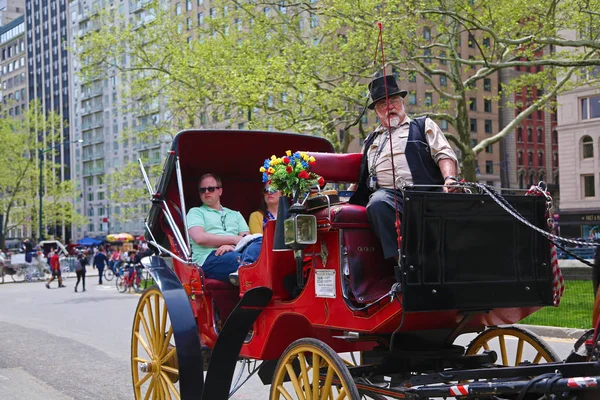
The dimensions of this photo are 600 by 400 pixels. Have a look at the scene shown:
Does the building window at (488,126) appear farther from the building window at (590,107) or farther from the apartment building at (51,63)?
the apartment building at (51,63)

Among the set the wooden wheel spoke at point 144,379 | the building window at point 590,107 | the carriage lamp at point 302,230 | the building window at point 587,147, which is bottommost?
the wooden wheel spoke at point 144,379

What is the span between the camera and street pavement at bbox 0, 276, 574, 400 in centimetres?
830

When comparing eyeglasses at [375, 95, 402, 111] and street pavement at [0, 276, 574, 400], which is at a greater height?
eyeglasses at [375, 95, 402, 111]

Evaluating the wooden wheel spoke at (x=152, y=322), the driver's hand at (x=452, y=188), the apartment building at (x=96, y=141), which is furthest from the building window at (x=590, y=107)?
the driver's hand at (x=452, y=188)

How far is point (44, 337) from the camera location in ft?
44.1

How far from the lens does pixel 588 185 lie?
5938 centimetres

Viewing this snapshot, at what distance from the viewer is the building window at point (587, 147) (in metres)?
58.3

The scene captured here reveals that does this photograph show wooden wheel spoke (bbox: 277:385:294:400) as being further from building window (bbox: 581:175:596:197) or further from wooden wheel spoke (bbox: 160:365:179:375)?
building window (bbox: 581:175:596:197)

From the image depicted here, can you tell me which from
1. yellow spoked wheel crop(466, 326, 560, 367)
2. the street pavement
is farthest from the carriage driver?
the street pavement

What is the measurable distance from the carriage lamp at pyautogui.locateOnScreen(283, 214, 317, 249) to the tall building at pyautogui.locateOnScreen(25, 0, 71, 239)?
364ft

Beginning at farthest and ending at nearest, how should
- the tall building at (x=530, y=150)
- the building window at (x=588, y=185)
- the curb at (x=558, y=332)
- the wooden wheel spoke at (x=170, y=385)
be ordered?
the tall building at (x=530, y=150) → the building window at (x=588, y=185) → the curb at (x=558, y=332) → the wooden wheel spoke at (x=170, y=385)

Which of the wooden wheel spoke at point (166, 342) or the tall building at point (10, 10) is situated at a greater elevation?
the tall building at point (10, 10)

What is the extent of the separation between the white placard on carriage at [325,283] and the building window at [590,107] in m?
56.7

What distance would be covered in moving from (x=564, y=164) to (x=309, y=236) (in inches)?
2325
